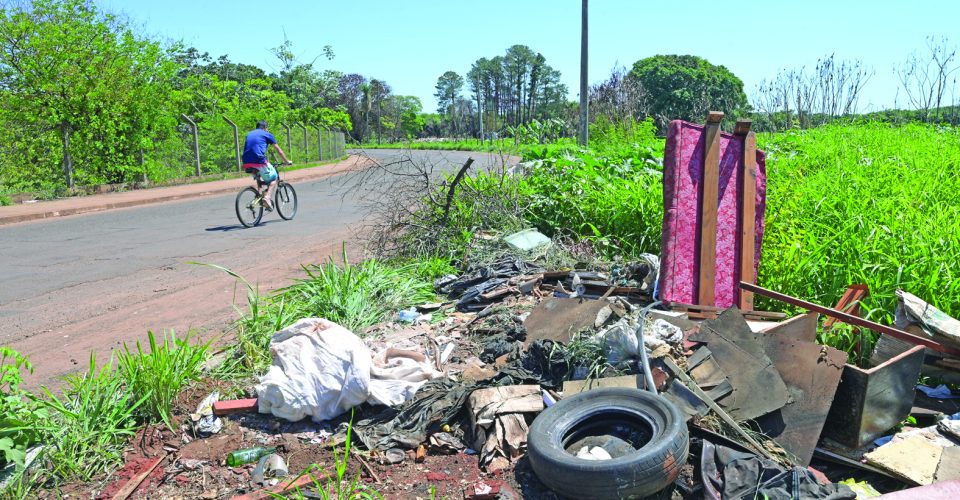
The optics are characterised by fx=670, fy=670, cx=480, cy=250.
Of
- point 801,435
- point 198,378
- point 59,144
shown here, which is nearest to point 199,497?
point 198,378

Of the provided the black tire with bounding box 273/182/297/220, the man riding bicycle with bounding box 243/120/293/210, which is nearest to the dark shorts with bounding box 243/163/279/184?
the man riding bicycle with bounding box 243/120/293/210

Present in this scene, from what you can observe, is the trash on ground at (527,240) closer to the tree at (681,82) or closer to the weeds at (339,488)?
the weeds at (339,488)

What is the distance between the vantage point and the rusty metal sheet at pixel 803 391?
11.3ft

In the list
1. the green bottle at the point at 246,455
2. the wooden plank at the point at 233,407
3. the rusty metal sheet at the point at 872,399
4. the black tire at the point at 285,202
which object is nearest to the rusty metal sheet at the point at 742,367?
the rusty metal sheet at the point at 872,399

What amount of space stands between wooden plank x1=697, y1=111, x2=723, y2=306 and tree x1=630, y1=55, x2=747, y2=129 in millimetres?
76708

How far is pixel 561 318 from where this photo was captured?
4.65m

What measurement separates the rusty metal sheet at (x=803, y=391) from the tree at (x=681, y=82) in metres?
78.4

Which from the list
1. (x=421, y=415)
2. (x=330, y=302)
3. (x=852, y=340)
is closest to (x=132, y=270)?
(x=330, y=302)

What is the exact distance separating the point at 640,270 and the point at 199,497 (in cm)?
400

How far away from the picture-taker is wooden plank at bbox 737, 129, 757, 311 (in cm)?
522

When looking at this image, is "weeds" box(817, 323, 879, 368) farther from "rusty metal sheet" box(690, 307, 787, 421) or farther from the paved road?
the paved road

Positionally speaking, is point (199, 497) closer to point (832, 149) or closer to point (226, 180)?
point (832, 149)

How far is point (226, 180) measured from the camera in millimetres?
20922

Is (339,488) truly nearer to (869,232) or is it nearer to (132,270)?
(869,232)
